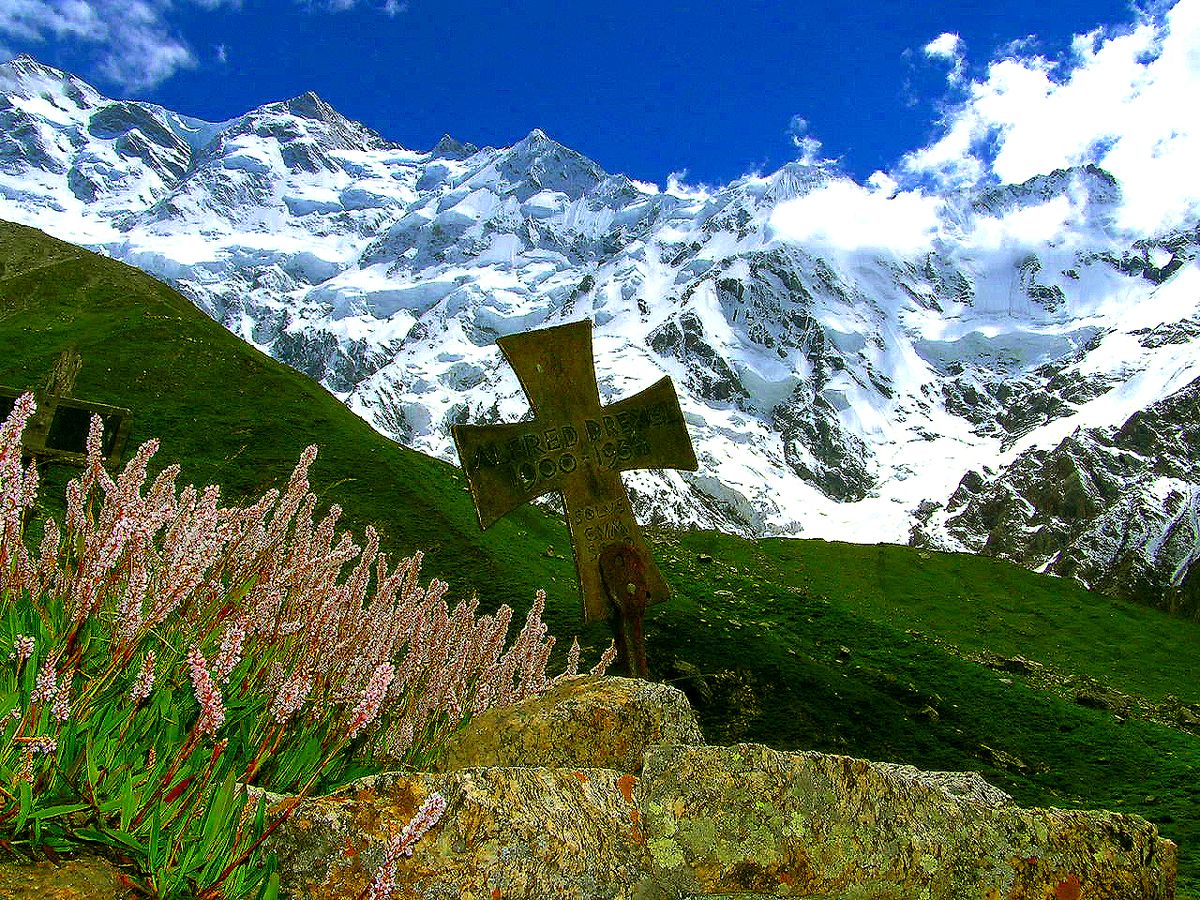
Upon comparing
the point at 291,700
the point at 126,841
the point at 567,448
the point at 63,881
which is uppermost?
the point at 567,448

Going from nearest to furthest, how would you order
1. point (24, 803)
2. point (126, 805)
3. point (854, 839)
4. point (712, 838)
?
point (24, 803) → point (126, 805) → point (712, 838) → point (854, 839)

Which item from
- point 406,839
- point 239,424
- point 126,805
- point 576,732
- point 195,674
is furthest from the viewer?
point 239,424

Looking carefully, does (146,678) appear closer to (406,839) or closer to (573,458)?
(406,839)

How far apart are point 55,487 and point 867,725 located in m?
14.9

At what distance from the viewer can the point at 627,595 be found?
8125mm

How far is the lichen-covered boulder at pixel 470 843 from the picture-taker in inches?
101

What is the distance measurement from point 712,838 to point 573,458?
5.84 meters

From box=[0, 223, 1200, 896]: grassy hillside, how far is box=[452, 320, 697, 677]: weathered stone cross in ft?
6.47

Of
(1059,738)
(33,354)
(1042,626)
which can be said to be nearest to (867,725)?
(1059,738)

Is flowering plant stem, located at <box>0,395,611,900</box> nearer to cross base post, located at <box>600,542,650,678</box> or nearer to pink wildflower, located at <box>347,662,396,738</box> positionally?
pink wildflower, located at <box>347,662,396,738</box>

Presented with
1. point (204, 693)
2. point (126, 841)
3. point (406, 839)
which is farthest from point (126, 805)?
point (406, 839)

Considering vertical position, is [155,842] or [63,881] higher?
[155,842]

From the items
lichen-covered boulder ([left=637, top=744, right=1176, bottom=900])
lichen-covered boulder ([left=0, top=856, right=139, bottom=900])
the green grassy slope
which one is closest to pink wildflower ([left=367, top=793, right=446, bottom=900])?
lichen-covered boulder ([left=0, top=856, right=139, bottom=900])

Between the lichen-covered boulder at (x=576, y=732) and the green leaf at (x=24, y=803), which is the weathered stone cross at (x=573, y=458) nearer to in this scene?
the lichen-covered boulder at (x=576, y=732)
